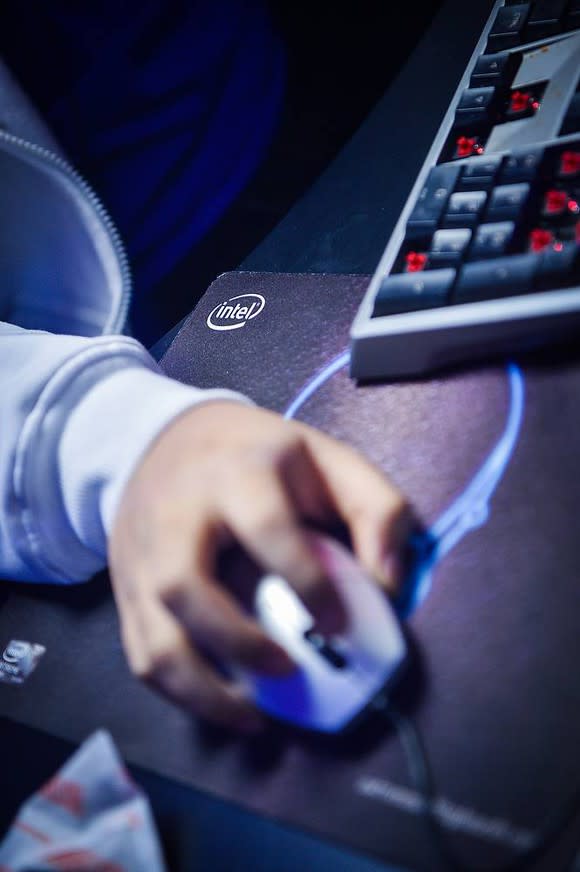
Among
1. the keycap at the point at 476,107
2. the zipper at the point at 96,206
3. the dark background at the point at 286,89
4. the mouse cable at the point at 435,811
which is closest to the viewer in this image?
the mouse cable at the point at 435,811

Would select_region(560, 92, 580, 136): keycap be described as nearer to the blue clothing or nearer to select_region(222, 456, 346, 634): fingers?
select_region(222, 456, 346, 634): fingers

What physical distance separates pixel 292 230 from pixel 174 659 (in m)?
0.39

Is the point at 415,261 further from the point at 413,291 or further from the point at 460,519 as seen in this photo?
the point at 460,519

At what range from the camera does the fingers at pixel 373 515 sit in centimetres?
28

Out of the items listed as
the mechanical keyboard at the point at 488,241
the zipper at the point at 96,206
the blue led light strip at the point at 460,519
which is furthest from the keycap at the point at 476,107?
the zipper at the point at 96,206

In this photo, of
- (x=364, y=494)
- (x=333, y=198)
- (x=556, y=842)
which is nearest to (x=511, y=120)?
(x=333, y=198)

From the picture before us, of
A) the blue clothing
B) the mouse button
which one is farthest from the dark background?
the mouse button

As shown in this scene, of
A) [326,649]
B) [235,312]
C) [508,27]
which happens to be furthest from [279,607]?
[508,27]

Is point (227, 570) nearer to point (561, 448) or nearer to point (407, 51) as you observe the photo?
point (561, 448)

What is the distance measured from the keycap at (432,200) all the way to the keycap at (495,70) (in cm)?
10

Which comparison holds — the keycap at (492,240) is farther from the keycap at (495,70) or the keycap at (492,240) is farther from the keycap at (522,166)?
the keycap at (495,70)

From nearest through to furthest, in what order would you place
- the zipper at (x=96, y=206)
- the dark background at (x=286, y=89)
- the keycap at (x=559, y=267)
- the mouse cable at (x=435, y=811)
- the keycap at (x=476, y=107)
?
the mouse cable at (x=435, y=811)
the keycap at (x=559, y=267)
the keycap at (x=476, y=107)
the zipper at (x=96, y=206)
the dark background at (x=286, y=89)

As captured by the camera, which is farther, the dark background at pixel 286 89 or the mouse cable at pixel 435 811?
the dark background at pixel 286 89

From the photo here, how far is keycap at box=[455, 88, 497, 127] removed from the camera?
0.45 metres
